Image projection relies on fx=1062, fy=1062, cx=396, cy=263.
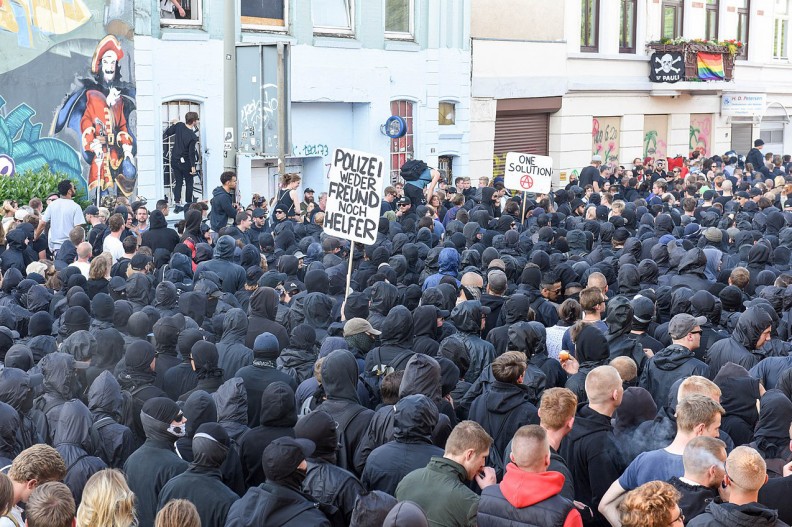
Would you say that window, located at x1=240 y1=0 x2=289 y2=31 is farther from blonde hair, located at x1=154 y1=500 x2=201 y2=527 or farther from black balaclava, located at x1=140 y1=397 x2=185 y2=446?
blonde hair, located at x1=154 y1=500 x2=201 y2=527

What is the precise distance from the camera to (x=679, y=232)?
50.6 ft

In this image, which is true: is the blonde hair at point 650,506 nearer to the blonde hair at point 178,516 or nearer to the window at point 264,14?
the blonde hair at point 178,516

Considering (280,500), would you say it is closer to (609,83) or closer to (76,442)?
(76,442)

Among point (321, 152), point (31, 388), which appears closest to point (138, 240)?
point (31, 388)

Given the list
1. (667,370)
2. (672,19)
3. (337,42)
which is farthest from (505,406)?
(672,19)

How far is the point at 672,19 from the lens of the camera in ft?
112

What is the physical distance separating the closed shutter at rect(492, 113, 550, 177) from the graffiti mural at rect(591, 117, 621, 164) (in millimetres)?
2057

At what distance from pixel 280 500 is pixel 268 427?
1295 mm

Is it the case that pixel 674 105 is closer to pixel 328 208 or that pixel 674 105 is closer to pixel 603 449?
pixel 328 208

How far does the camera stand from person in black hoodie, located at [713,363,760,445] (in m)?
6.84

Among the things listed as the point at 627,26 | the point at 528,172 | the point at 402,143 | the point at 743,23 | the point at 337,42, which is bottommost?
the point at 528,172

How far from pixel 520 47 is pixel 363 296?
791 inches

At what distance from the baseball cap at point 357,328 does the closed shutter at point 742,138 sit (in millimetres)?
32893

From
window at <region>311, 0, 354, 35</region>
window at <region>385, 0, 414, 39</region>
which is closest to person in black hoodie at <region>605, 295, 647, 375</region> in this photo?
window at <region>311, 0, 354, 35</region>
